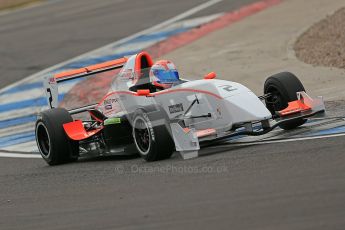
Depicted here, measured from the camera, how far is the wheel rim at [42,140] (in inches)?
460

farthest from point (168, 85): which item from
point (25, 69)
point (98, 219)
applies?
point (25, 69)

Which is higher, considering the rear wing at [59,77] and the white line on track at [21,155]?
the rear wing at [59,77]

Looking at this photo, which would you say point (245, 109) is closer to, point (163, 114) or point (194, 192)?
point (163, 114)

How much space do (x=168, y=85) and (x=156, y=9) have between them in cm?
1324

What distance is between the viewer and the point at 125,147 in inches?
428

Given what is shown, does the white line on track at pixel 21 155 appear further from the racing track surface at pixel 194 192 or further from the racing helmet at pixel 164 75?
the racing helmet at pixel 164 75

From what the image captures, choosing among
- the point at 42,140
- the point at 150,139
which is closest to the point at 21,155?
the point at 42,140

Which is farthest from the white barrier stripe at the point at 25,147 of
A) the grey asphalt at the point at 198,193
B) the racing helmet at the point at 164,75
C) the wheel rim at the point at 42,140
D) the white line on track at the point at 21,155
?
the racing helmet at the point at 164,75

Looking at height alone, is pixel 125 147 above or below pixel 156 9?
below

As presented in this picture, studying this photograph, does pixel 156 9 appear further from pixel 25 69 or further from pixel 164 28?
pixel 25 69

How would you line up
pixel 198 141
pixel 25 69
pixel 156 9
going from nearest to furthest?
pixel 198 141 → pixel 25 69 → pixel 156 9

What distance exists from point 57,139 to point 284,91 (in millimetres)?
2922

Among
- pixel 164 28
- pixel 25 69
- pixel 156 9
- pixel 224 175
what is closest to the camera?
pixel 224 175

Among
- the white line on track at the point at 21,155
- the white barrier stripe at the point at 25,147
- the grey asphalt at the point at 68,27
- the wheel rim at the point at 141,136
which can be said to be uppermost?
the grey asphalt at the point at 68,27
